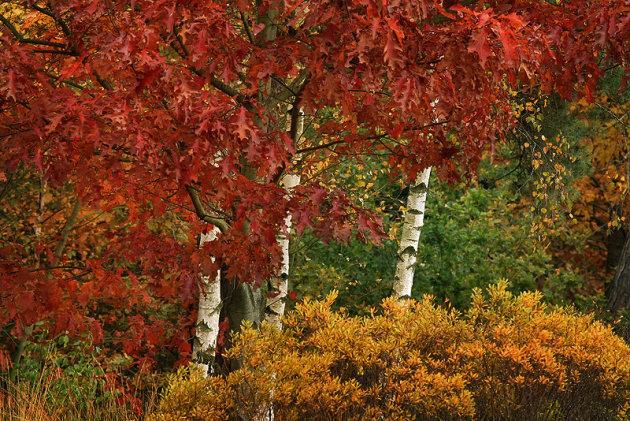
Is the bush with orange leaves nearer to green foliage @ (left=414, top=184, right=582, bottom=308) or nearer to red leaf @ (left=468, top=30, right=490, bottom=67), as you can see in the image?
red leaf @ (left=468, top=30, right=490, bottom=67)

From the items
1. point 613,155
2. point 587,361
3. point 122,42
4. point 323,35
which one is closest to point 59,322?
point 122,42

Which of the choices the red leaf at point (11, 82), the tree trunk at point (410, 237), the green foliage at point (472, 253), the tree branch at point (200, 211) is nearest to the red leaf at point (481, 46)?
the tree branch at point (200, 211)

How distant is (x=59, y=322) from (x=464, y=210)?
591 centimetres

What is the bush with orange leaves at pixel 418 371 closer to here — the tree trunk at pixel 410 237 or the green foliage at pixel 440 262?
the tree trunk at pixel 410 237

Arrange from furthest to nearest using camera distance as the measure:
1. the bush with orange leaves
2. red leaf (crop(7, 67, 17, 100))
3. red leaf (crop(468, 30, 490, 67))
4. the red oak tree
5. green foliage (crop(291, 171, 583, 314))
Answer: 1. green foliage (crop(291, 171, 583, 314))
2. the bush with orange leaves
3. red leaf (crop(7, 67, 17, 100))
4. the red oak tree
5. red leaf (crop(468, 30, 490, 67))

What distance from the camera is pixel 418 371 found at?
3908 mm

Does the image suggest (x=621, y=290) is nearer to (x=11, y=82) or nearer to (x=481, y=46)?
(x=481, y=46)

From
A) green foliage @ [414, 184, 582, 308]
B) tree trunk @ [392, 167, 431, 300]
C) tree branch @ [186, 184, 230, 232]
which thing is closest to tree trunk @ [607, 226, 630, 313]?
green foliage @ [414, 184, 582, 308]

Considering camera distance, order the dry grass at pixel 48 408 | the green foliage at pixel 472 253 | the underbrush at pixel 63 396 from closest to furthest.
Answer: the dry grass at pixel 48 408 → the underbrush at pixel 63 396 → the green foliage at pixel 472 253

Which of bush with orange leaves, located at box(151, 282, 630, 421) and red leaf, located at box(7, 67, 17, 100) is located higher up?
red leaf, located at box(7, 67, 17, 100)

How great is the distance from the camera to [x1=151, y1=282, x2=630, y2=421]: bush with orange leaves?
3705 millimetres

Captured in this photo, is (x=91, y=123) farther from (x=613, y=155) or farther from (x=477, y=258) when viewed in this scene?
(x=613, y=155)

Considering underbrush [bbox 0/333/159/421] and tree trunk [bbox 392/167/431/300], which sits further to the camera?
tree trunk [bbox 392/167/431/300]

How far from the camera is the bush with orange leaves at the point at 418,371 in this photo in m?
3.71
